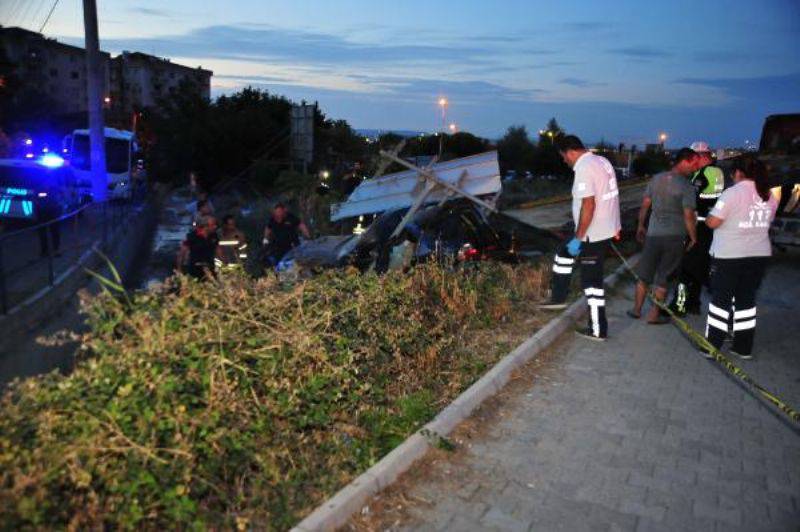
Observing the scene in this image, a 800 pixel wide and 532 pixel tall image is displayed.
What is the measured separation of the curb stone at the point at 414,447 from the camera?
3.31 m

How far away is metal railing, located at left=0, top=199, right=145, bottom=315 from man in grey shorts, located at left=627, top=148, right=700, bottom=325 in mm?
7436

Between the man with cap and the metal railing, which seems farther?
the metal railing

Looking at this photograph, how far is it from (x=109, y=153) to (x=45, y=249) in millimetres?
14917

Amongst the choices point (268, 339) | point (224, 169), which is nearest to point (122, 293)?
point (268, 339)

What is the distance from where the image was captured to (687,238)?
724cm

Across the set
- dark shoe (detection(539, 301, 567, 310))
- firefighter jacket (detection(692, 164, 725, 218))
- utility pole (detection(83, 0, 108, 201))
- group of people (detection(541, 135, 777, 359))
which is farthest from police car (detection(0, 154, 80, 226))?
firefighter jacket (detection(692, 164, 725, 218))

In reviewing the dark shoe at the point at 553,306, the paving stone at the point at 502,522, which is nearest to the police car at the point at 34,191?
the dark shoe at the point at 553,306

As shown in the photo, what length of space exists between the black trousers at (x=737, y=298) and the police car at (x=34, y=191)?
41.9 ft

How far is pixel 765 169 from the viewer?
233 inches

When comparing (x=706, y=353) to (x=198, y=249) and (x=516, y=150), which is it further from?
(x=516, y=150)

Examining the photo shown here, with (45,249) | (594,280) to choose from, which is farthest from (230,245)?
(594,280)

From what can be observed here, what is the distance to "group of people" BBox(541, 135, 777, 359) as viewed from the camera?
5875 mm

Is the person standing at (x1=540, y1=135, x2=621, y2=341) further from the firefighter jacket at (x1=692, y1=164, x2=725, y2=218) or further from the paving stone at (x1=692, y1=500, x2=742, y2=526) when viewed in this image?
the paving stone at (x1=692, y1=500, x2=742, y2=526)

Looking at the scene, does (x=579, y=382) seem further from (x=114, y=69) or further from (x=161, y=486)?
(x=114, y=69)
